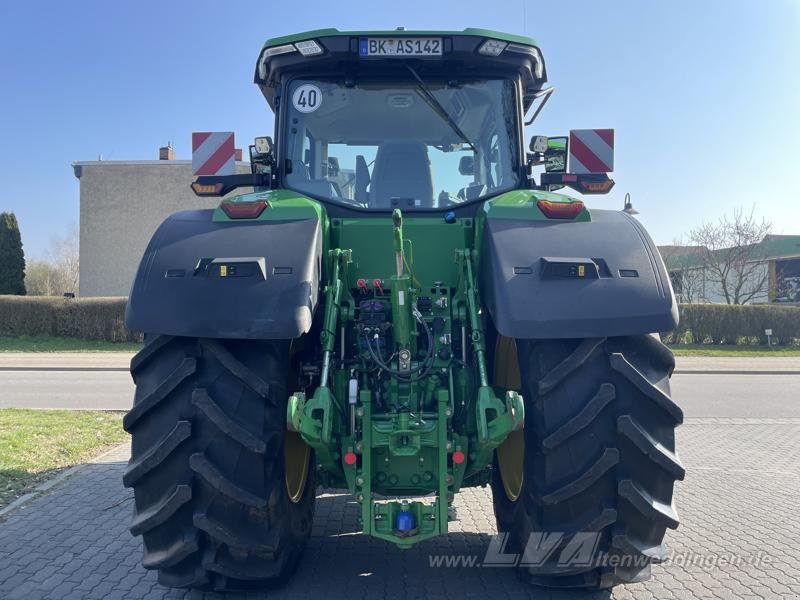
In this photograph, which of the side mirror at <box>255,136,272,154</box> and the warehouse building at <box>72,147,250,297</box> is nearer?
the side mirror at <box>255,136,272,154</box>

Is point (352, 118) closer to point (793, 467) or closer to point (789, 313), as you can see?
point (793, 467)

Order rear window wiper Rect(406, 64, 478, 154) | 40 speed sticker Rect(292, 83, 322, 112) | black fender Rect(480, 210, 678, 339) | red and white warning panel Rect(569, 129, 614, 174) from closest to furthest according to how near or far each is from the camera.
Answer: black fender Rect(480, 210, 678, 339) < rear window wiper Rect(406, 64, 478, 154) < 40 speed sticker Rect(292, 83, 322, 112) < red and white warning panel Rect(569, 129, 614, 174)

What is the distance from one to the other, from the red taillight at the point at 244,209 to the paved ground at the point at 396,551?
196 cm

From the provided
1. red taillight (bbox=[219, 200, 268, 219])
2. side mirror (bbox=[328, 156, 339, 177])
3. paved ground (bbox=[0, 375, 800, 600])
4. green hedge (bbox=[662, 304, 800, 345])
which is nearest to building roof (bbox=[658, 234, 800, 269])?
green hedge (bbox=[662, 304, 800, 345])

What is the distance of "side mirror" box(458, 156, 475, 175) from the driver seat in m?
0.20

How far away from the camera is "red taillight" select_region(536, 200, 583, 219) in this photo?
10.8ft

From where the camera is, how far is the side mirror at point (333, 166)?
4.01 m

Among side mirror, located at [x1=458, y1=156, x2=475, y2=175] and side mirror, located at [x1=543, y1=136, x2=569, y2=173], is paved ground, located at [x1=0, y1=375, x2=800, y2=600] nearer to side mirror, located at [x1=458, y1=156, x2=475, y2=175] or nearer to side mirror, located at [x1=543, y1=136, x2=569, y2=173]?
side mirror, located at [x1=458, y1=156, x2=475, y2=175]

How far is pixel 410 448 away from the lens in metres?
2.87

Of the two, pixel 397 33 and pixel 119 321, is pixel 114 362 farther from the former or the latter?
pixel 397 33

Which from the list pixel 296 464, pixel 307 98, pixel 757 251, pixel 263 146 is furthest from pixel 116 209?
pixel 757 251

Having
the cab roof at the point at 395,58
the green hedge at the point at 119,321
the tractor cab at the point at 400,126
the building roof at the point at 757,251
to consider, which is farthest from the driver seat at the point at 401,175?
the building roof at the point at 757,251

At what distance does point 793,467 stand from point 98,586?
6.54 m

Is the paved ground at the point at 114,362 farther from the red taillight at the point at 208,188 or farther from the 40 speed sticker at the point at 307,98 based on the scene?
the 40 speed sticker at the point at 307,98
